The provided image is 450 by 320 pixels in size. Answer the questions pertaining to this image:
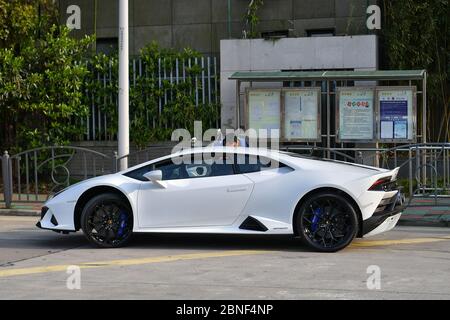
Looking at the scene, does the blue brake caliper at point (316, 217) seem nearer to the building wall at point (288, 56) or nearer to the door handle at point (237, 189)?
the door handle at point (237, 189)

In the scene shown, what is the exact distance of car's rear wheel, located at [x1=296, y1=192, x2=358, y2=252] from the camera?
899cm

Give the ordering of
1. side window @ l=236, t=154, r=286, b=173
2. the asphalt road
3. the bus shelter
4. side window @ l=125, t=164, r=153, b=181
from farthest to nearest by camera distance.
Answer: the bus shelter
side window @ l=125, t=164, r=153, b=181
side window @ l=236, t=154, r=286, b=173
the asphalt road

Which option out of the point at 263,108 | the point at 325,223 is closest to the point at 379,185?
the point at 325,223

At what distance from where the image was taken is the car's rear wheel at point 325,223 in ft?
29.5

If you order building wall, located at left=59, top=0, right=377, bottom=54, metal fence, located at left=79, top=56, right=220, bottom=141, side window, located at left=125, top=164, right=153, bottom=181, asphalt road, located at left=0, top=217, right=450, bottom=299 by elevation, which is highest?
building wall, located at left=59, top=0, right=377, bottom=54

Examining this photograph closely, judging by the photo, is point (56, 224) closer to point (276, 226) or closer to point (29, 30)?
point (276, 226)

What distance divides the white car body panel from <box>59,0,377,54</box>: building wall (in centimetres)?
892

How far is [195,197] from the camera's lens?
9344 millimetres

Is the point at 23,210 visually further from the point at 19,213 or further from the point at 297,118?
the point at 297,118

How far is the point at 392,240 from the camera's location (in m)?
10.2

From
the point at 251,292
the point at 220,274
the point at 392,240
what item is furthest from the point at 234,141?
the point at 251,292

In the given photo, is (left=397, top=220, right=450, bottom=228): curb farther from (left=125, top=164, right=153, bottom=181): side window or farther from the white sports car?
(left=125, top=164, right=153, bottom=181): side window

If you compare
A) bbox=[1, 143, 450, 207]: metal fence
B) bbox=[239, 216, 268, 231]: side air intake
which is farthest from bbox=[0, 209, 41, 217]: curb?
bbox=[239, 216, 268, 231]: side air intake

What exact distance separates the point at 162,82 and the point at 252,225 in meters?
9.47
